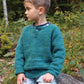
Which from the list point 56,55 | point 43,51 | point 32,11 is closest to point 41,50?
point 43,51

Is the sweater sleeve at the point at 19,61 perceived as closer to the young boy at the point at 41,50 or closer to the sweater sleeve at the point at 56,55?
the young boy at the point at 41,50

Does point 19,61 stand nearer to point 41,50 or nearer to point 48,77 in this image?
point 41,50

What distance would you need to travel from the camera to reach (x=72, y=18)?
391 cm

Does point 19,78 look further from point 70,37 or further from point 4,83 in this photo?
point 70,37

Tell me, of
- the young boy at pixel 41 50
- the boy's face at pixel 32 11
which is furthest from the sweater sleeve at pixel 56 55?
the boy's face at pixel 32 11

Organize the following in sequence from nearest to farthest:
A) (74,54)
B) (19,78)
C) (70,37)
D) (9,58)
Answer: (19,78) → (74,54) → (70,37) → (9,58)

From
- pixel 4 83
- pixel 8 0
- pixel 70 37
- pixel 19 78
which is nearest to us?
pixel 19 78

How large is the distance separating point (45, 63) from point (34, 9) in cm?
62

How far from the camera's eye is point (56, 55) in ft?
6.00

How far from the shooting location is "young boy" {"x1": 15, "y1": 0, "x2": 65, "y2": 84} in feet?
6.00

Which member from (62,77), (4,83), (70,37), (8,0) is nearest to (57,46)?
(62,77)

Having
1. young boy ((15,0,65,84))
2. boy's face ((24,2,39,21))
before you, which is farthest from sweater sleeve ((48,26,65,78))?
boy's face ((24,2,39,21))

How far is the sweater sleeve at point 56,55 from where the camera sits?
1808 mm

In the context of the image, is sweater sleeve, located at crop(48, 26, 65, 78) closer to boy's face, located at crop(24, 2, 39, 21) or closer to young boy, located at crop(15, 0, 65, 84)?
young boy, located at crop(15, 0, 65, 84)
